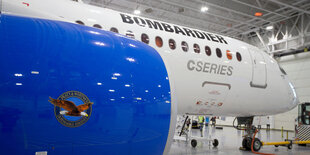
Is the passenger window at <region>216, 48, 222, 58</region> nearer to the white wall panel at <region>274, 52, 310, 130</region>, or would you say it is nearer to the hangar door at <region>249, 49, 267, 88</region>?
the hangar door at <region>249, 49, 267, 88</region>

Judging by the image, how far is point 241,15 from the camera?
67.1 feet

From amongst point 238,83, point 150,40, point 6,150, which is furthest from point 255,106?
point 6,150

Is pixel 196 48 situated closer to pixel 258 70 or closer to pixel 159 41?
pixel 159 41

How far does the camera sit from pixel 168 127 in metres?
2.48

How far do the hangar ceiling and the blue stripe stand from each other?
1534 cm

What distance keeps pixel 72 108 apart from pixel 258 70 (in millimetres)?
6687

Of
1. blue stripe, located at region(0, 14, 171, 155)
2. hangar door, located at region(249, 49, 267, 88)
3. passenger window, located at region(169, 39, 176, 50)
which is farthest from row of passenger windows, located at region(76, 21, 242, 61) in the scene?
blue stripe, located at region(0, 14, 171, 155)

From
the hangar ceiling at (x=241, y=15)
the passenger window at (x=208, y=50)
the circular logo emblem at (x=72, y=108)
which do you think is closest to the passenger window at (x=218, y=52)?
the passenger window at (x=208, y=50)

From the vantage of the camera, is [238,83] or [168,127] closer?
[168,127]

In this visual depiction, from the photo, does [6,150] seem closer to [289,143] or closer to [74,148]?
[74,148]

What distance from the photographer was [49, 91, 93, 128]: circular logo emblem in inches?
75.4

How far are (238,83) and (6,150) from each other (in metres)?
6.10

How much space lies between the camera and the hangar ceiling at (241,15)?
1772 centimetres

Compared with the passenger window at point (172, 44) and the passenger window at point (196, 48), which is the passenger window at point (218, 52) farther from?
the passenger window at point (172, 44)
